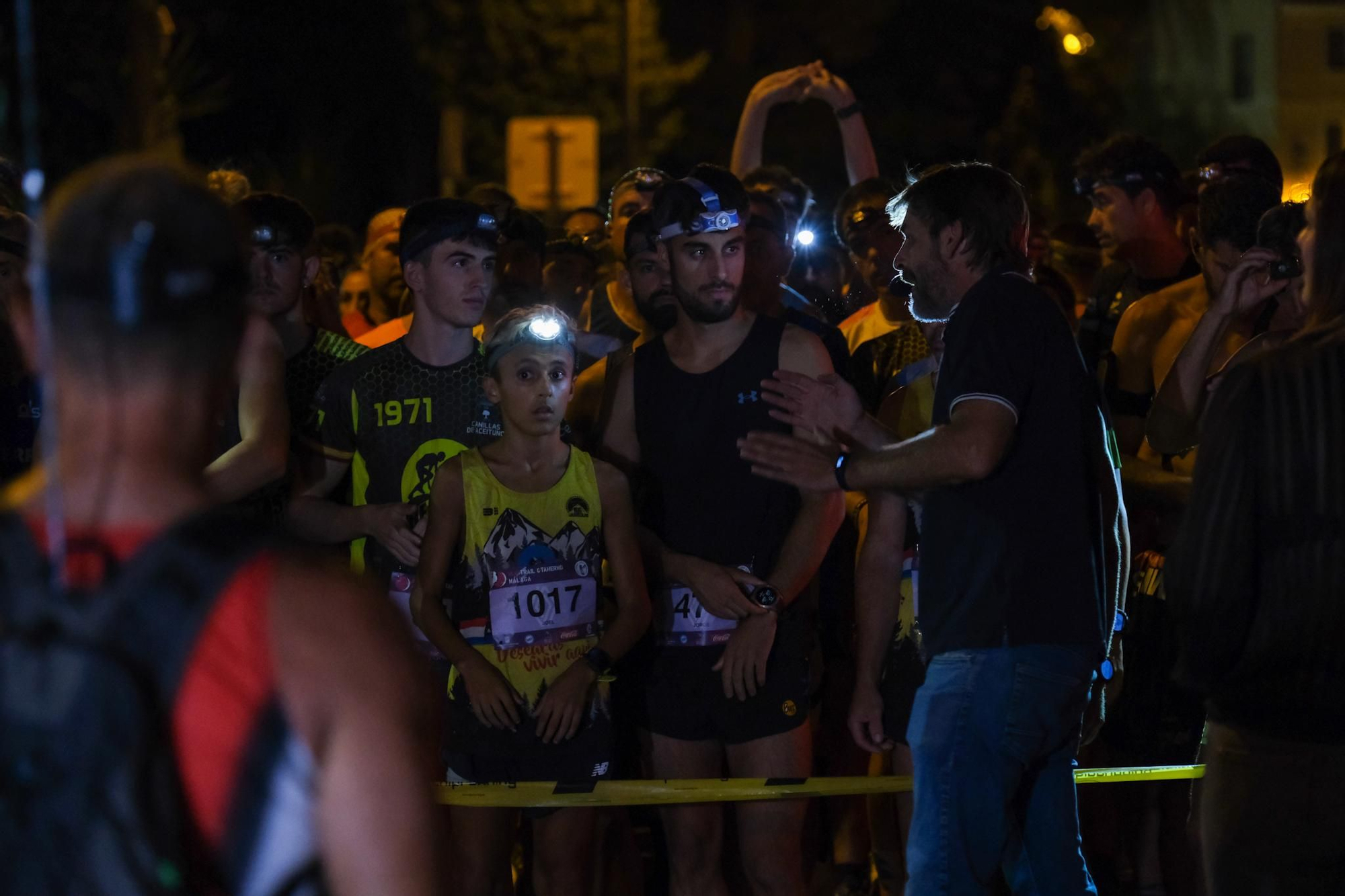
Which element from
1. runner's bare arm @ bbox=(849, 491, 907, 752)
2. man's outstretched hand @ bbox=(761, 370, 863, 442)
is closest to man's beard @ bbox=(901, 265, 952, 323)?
man's outstretched hand @ bbox=(761, 370, 863, 442)

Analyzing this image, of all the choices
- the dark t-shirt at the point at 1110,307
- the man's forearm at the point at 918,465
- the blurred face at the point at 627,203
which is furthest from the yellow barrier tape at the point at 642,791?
the blurred face at the point at 627,203

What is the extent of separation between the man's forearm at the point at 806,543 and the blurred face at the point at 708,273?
27.4 inches

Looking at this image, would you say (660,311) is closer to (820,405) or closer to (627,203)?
(627,203)

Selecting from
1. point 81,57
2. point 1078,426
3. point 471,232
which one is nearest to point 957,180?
point 1078,426

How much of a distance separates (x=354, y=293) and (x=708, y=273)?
5.81 metres

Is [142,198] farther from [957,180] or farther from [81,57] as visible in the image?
[81,57]

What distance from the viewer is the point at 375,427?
5895 millimetres

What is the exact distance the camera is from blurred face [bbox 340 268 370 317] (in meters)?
10.8

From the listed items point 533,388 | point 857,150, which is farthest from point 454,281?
point 857,150

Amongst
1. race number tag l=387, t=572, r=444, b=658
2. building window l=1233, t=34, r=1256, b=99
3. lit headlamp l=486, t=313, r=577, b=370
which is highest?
building window l=1233, t=34, r=1256, b=99

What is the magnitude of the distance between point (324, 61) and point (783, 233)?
1404 inches

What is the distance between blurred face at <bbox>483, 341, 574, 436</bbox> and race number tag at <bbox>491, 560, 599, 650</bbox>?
1.52 ft

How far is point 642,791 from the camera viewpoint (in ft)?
17.7

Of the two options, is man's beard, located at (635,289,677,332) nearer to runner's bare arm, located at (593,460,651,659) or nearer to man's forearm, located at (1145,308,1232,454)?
runner's bare arm, located at (593,460,651,659)
